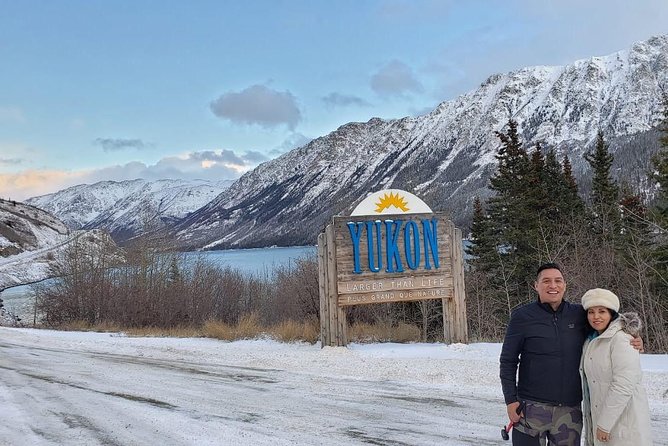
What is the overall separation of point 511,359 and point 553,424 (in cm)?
51

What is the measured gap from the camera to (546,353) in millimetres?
3920

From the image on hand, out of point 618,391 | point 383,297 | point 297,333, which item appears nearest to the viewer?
point 618,391

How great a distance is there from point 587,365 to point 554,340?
267mm

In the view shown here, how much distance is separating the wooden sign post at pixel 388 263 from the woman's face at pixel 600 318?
290 inches

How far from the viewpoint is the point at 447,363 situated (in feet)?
30.2

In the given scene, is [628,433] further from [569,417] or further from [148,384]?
[148,384]

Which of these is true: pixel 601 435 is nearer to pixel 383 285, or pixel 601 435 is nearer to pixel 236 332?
pixel 383 285

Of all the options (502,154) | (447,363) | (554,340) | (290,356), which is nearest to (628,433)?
(554,340)

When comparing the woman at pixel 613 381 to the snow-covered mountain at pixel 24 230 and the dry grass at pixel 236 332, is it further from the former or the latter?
the snow-covered mountain at pixel 24 230

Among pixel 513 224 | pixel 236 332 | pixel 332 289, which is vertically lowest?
pixel 236 332

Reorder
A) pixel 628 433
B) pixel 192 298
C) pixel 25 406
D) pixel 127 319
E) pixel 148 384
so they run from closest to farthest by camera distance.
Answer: pixel 628 433 → pixel 25 406 → pixel 148 384 → pixel 127 319 → pixel 192 298

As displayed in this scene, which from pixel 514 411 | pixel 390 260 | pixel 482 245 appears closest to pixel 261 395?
pixel 514 411

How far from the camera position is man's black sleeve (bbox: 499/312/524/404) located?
4.01 meters

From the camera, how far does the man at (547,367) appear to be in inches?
153
